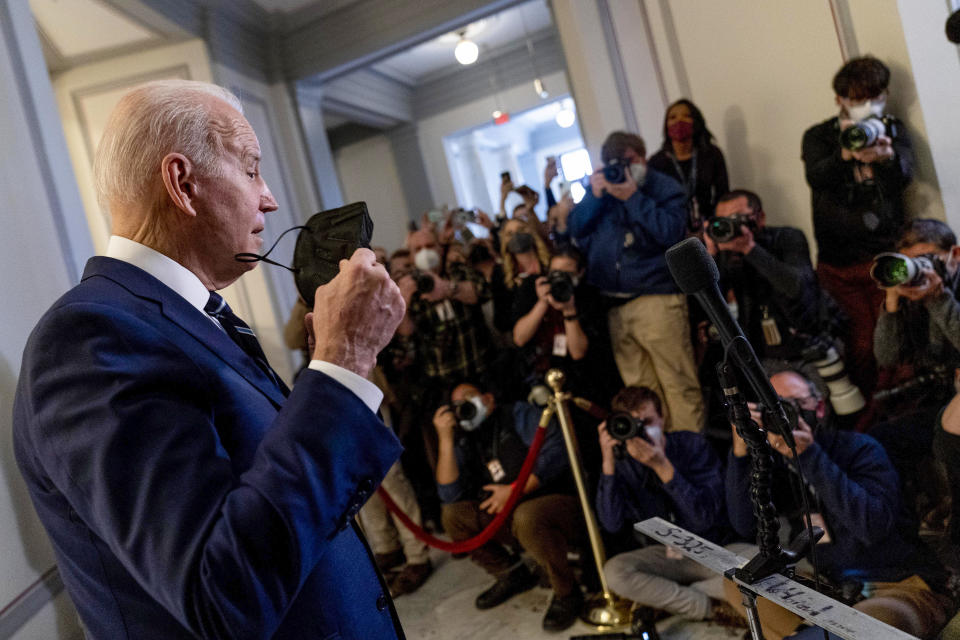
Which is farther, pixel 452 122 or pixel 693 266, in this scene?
pixel 452 122

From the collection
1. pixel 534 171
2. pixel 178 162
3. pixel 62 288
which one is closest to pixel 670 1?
pixel 62 288

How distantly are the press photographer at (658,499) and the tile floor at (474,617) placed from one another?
9cm

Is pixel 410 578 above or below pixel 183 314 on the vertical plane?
below

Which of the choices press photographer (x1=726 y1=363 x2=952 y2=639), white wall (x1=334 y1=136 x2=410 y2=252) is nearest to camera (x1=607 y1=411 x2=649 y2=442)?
press photographer (x1=726 y1=363 x2=952 y2=639)

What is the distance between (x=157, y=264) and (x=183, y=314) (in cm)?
8

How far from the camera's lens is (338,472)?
2.56ft

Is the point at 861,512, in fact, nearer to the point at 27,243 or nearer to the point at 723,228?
the point at 723,228

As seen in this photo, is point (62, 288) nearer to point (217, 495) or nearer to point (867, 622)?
point (217, 495)

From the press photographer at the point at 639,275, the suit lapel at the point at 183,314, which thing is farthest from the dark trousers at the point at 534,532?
the suit lapel at the point at 183,314

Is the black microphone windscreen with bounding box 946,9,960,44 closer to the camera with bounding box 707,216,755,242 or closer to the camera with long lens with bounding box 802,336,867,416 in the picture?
the camera with bounding box 707,216,755,242

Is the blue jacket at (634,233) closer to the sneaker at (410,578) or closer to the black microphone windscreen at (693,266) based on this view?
the sneaker at (410,578)

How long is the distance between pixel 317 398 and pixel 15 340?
3.77ft

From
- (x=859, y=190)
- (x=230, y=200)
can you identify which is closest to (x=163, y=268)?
(x=230, y=200)

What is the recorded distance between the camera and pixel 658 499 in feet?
8.77
